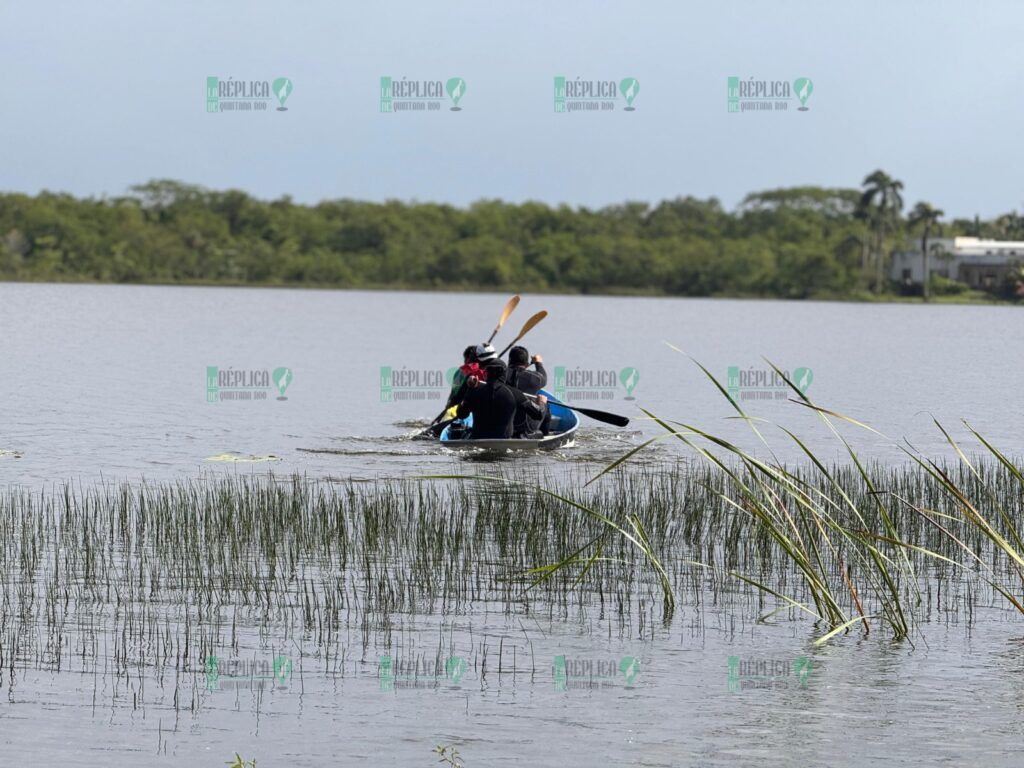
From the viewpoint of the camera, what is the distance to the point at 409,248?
136750mm

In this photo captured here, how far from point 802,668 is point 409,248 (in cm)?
12881

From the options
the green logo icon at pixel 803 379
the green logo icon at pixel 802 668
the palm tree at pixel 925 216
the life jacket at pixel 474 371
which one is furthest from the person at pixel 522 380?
the palm tree at pixel 925 216

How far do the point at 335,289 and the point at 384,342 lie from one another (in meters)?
80.4

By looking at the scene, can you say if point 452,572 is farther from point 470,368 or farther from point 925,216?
point 925,216

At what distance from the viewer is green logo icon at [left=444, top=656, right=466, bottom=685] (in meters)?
8.91

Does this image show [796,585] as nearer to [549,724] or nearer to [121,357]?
[549,724]

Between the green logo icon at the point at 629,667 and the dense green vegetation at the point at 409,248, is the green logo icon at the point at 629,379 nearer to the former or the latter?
the green logo icon at the point at 629,667

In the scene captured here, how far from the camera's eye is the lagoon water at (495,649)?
305 inches

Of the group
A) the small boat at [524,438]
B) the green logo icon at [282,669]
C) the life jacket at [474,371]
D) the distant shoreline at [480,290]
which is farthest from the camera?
the distant shoreline at [480,290]

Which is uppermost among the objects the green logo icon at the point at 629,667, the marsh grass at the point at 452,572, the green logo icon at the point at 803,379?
the green logo icon at the point at 803,379

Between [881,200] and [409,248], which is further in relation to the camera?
[409,248]

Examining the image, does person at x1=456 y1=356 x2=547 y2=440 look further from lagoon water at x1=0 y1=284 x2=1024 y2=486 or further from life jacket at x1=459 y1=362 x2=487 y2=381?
lagoon water at x1=0 y1=284 x2=1024 y2=486

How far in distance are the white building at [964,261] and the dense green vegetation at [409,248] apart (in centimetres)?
210

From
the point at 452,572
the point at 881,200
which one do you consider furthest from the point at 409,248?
the point at 452,572
